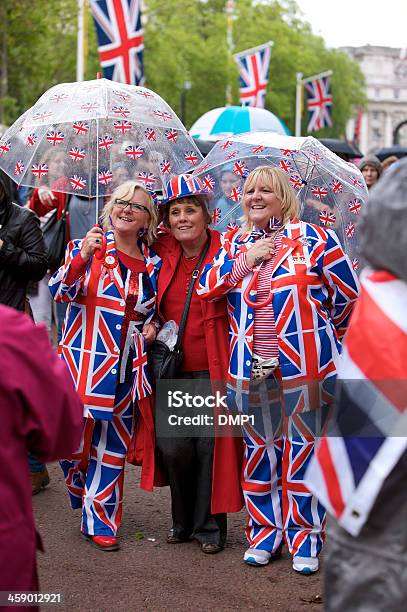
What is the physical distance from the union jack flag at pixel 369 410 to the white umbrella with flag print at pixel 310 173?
9.05ft

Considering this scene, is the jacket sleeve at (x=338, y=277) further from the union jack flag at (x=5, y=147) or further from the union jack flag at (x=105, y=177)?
the union jack flag at (x=5, y=147)

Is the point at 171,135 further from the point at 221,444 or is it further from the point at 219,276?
the point at 221,444

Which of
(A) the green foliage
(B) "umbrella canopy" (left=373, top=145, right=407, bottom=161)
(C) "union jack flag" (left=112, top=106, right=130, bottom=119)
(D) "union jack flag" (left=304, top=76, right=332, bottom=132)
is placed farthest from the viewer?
(D) "union jack flag" (left=304, top=76, right=332, bottom=132)

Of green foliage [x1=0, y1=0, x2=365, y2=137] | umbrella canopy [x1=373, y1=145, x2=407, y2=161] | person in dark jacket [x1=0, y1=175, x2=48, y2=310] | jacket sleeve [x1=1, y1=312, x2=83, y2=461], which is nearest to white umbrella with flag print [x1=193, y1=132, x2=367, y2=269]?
person in dark jacket [x1=0, y1=175, x2=48, y2=310]

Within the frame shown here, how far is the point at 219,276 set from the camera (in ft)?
15.0

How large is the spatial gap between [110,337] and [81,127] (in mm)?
1208

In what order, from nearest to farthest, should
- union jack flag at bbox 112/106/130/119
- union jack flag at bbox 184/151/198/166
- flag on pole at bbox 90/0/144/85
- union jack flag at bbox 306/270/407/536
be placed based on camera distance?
union jack flag at bbox 306/270/407/536, union jack flag at bbox 112/106/130/119, union jack flag at bbox 184/151/198/166, flag on pole at bbox 90/0/144/85

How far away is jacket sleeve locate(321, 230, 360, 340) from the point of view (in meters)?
4.43

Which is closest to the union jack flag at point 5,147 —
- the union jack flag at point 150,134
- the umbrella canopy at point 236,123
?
the union jack flag at point 150,134

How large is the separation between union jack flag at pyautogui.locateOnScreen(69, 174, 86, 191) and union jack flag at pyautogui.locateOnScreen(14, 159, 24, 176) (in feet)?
0.90

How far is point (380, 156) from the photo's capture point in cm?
1291

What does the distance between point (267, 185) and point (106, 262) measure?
0.93 metres

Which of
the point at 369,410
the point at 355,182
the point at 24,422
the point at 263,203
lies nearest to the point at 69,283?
the point at 263,203

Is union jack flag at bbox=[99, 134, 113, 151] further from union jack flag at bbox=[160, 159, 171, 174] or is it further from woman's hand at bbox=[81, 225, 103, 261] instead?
woman's hand at bbox=[81, 225, 103, 261]
